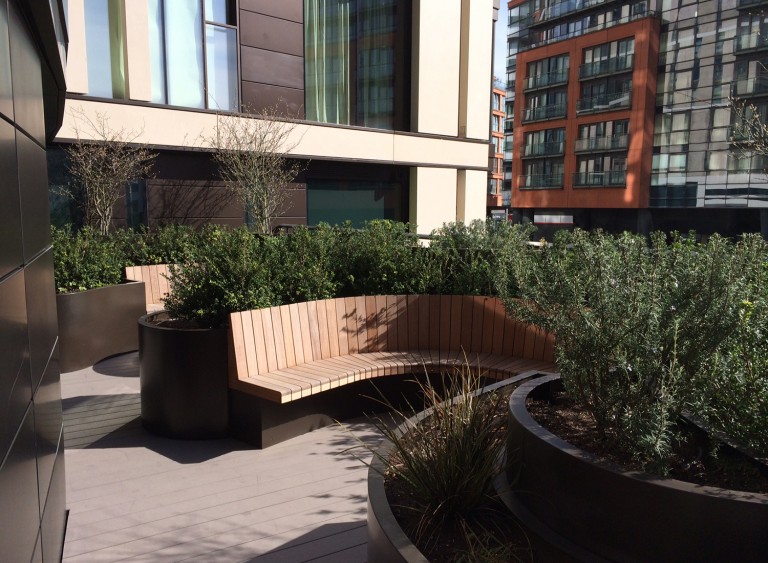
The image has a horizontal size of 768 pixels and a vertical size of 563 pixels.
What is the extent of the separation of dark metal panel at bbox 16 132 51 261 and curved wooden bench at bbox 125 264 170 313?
256 inches

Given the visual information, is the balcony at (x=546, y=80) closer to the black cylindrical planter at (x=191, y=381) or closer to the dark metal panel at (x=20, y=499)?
the black cylindrical planter at (x=191, y=381)

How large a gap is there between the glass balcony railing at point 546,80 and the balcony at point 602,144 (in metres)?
6.43

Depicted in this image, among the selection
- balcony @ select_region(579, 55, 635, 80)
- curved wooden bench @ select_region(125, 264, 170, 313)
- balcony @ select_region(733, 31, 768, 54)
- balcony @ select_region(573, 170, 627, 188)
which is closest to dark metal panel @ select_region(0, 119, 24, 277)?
curved wooden bench @ select_region(125, 264, 170, 313)

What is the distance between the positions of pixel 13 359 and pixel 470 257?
19.7 feet

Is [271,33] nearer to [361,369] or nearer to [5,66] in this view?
[361,369]

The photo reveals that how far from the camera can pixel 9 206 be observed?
7.47ft

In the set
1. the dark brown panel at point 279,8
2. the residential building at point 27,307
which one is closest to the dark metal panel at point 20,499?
the residential building at point 27,307

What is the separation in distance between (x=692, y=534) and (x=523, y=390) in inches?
57.8

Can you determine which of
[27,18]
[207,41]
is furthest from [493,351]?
[207,41]

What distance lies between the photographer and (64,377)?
7859mm

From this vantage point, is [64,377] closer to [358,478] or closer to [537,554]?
[358,478]

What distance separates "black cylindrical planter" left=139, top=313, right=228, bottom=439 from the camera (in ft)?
18.6

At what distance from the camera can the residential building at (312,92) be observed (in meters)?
13.7

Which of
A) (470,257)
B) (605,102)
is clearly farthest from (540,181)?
(470,257)
